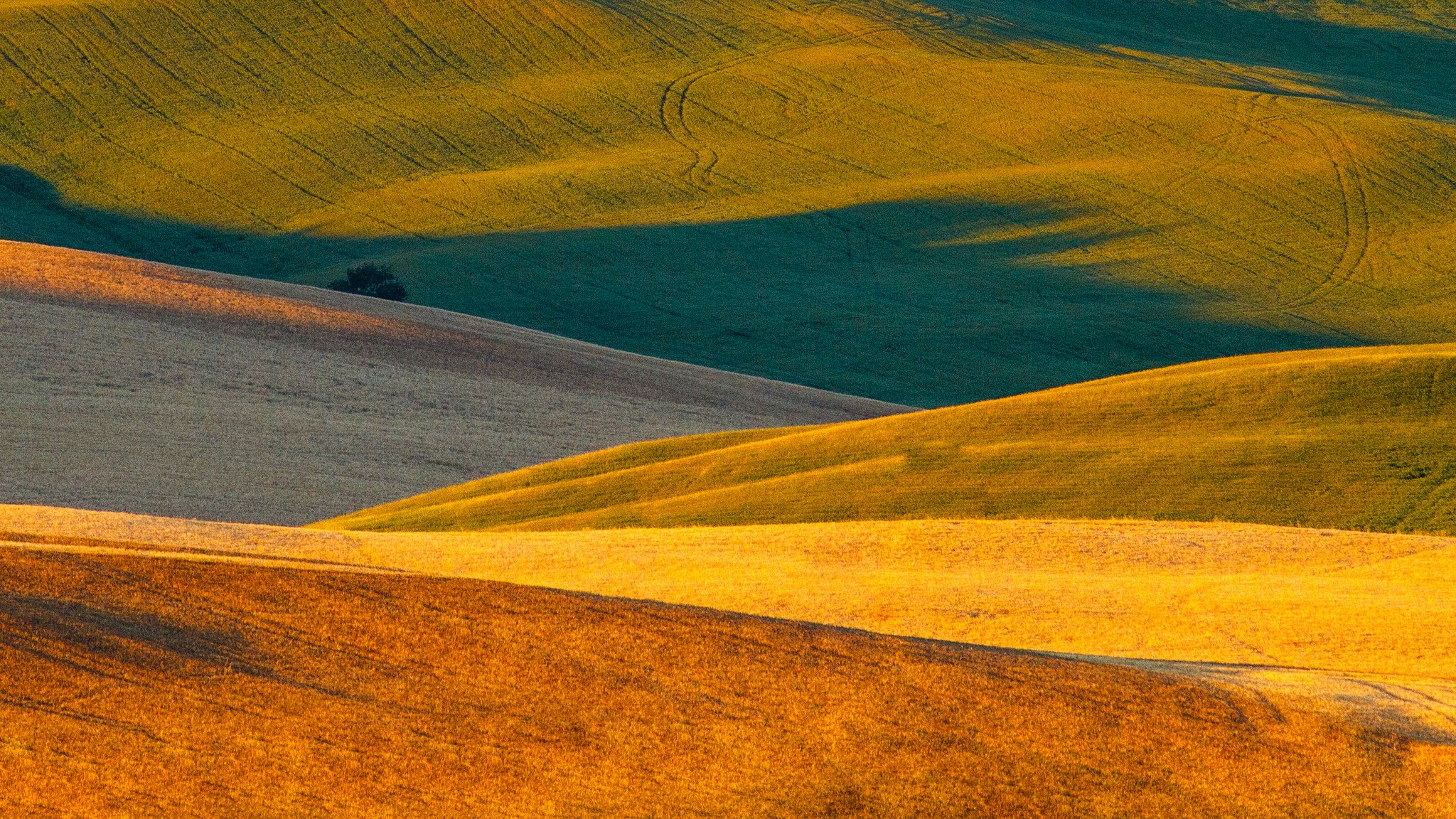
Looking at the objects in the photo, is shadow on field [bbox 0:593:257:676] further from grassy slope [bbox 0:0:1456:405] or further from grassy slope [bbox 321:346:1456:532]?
grassy slope [bbox 0:0:1456:405]

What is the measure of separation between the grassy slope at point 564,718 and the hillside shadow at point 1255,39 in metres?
92.0

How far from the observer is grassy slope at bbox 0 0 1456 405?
65125mm

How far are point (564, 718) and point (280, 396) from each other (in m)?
26.9

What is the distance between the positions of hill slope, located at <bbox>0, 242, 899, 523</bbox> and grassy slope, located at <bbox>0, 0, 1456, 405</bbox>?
1675 centimetres

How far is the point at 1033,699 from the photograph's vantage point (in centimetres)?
1075

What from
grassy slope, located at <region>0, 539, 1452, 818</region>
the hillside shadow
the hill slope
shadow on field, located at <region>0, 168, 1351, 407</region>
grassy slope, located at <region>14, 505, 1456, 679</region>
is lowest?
shadow on field, located at <region>0, 168, 1351, 407</region>

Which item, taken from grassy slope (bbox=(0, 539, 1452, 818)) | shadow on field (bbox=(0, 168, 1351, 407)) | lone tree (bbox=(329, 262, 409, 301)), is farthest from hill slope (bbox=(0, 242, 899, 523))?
grassy slope (bbox=(0, 539, 1452, 818))

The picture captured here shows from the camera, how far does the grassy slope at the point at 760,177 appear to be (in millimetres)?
65125

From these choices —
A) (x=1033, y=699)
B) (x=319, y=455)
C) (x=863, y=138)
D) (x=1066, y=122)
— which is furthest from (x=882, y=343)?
(x=1033, y=699)

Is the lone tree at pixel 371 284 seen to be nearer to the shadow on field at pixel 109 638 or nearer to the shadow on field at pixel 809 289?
the shadow on field at pixel 809 289

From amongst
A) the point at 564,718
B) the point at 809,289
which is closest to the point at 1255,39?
the point at 809,289

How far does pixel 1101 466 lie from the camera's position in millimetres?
25625

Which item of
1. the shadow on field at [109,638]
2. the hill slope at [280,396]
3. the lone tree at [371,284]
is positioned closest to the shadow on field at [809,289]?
the lone tree at [371,284]

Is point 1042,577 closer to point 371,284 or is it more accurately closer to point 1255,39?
point 371,284
